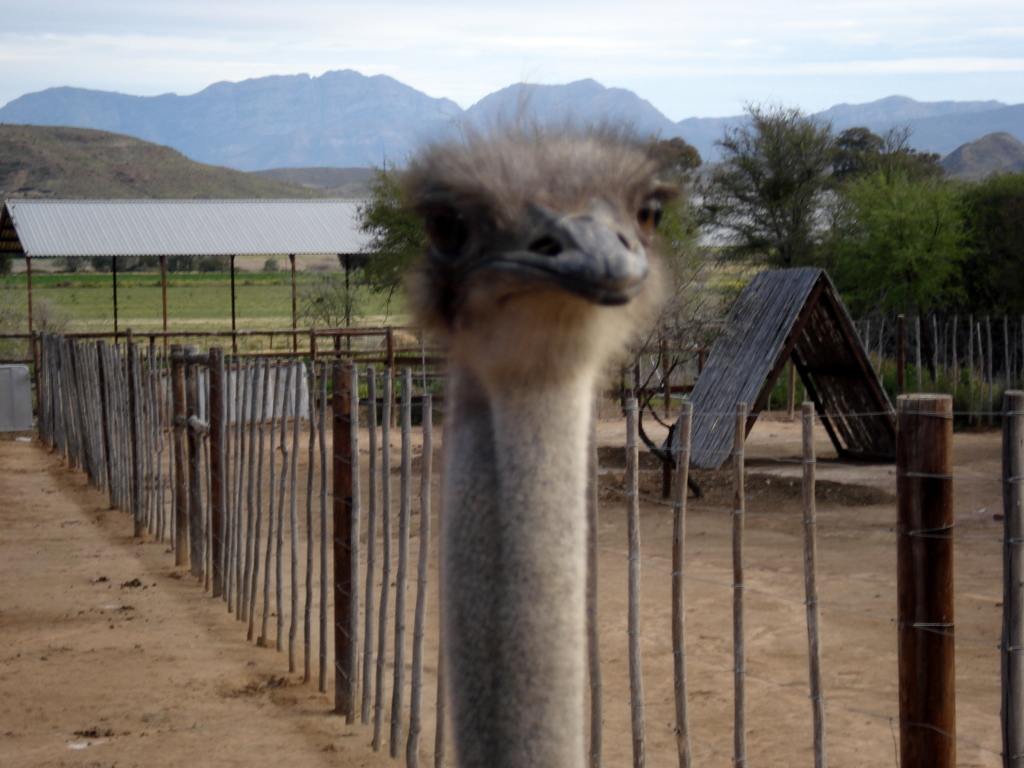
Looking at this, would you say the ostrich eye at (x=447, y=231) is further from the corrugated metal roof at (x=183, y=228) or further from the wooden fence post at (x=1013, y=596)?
the corrugated metal roof at (x=183, y=228)

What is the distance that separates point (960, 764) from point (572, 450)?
11.0ft

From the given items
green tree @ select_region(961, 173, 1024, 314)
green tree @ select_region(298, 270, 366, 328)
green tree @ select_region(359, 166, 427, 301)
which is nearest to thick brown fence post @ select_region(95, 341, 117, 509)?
green tree @ select_region(359, 166, 427, 301)

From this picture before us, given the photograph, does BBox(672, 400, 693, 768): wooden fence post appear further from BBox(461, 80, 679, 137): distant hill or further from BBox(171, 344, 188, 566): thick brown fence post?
BBox(171, 344, 188, 566): thick brown fence post

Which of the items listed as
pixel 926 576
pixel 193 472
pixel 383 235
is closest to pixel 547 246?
pixel 926 576

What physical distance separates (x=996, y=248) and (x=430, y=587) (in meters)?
14.2

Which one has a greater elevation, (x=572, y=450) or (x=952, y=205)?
(x=952, y=205)

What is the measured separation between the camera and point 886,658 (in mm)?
5090

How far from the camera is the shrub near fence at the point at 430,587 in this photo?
2.81 metres

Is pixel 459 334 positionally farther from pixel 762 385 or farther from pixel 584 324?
pixel 762 385

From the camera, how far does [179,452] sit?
6.92 metres

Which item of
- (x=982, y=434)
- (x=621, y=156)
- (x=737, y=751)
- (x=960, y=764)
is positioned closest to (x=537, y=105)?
(x=621, y=156)

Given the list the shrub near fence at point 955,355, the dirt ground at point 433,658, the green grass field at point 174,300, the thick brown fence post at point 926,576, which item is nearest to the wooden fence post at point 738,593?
the dirt ground at point 433,658

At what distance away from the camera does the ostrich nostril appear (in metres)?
1.14

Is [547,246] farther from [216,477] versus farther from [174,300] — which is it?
[174,300]
